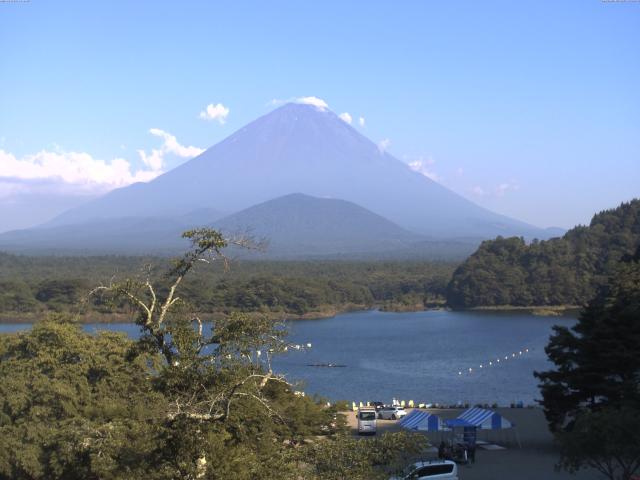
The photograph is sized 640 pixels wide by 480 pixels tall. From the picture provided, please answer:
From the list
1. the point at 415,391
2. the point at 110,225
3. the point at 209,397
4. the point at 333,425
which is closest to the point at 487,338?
the point at 415,391

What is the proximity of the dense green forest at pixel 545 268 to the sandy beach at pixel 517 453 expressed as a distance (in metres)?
28.6

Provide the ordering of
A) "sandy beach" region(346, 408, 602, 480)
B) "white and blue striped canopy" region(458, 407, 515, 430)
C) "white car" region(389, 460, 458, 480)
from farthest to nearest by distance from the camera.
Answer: "white and blue striped canopy" region(458, 407, 515, 430)
"sandy beach" region(346, 408, 602, 480)
"white car" region(389, 460, 458, 480)

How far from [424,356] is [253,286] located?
50.7 ft

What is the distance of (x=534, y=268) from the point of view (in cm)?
4528

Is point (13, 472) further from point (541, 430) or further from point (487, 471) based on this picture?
point (541, 430)

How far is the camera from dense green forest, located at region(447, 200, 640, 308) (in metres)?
42.8

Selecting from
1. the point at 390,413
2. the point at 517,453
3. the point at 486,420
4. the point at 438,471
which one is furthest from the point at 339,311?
the point at 438,471

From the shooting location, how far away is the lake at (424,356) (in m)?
20.3

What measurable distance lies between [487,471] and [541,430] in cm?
344

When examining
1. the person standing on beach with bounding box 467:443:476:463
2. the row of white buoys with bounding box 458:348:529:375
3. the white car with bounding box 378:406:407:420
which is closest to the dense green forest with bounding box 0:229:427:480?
the person standing on beach with bounding box 467:443:476:463

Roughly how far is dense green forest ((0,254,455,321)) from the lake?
2.34 m

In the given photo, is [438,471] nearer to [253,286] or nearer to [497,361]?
[497,361]

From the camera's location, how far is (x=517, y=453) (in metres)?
11.6

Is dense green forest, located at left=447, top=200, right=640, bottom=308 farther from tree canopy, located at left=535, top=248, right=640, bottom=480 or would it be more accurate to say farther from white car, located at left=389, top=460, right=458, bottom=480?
white car, located at left=389, top=460, right=458, bottom=480
